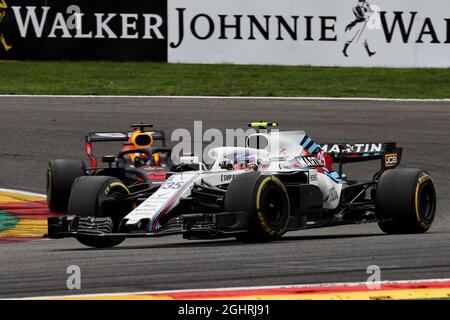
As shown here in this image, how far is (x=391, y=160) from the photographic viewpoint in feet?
41.3

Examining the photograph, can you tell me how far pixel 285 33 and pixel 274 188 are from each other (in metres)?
13.7

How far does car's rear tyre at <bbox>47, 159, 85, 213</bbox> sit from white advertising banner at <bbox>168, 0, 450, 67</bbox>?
33.8ft

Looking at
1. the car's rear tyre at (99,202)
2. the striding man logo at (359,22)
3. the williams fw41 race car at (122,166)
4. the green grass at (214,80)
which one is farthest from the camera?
the striding man logo at (359,22)

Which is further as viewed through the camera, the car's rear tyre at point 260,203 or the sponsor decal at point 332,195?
the sponsor decal at point 332,195

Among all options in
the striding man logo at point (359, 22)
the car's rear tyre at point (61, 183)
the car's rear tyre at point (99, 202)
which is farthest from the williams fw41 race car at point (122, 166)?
the striding man logo at point (359, 22)

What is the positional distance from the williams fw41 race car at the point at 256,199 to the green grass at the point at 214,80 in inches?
381

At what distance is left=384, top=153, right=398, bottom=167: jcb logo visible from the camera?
12.5m

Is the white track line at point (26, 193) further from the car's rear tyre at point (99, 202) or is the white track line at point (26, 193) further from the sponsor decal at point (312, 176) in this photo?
the sponsor decal at point (312, 176)

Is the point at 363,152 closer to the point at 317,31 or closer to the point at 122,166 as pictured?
the point at 122,166

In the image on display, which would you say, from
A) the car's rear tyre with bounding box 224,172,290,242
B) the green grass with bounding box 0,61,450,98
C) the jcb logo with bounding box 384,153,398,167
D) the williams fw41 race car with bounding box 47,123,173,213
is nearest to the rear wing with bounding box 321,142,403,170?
the jcb logo with bounding box 384,153,398,167

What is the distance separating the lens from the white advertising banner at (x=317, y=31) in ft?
76.2

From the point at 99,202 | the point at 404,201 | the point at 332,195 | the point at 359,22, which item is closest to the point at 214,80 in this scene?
the point at 359,22

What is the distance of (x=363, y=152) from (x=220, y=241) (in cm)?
255
